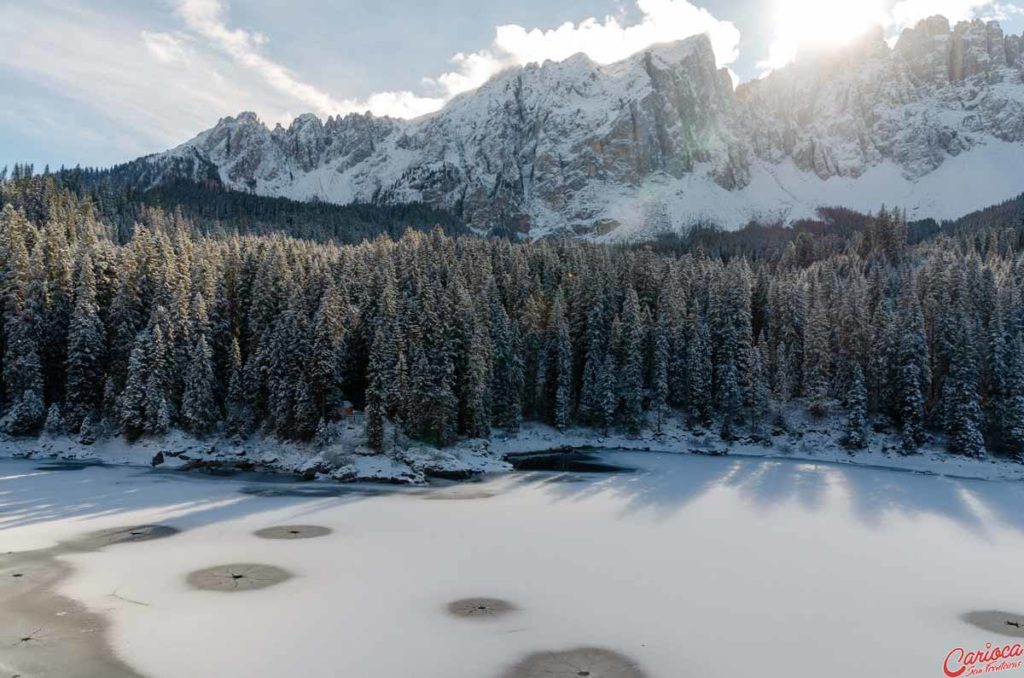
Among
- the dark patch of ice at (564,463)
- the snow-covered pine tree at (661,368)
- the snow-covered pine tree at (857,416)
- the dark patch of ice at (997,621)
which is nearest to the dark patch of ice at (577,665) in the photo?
the dark patch of ice at (997,621)

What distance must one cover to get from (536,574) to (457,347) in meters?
38.8

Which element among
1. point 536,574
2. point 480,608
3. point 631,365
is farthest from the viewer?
point 631,365

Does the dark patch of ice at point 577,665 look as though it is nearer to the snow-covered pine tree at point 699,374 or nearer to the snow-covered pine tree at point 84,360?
the snow-covered pine tree at point 699,374

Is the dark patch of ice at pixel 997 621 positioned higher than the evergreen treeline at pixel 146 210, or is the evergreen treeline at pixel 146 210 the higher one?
the evergreen treeline at pixel 146 210

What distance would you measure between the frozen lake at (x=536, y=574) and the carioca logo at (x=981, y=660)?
34cm

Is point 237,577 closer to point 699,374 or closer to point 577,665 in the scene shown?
point 577,665

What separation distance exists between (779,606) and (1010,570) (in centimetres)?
1389

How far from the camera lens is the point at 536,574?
26.5 meters

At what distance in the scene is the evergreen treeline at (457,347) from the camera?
58.3 meters

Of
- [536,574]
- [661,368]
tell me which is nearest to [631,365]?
[661,368]

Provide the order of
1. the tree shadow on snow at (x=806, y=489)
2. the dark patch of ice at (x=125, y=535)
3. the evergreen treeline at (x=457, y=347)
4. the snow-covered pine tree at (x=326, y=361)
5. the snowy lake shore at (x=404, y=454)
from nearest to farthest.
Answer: the dark patch of ice at (x=125, y=535) → the tree shadow on snow at (x=806, y=489) → the snowy lake shore at (x=404, y=454) → the snow-covered pine tree at (x=326, y=361) → the evergreen treeline at (x=457, y=347)

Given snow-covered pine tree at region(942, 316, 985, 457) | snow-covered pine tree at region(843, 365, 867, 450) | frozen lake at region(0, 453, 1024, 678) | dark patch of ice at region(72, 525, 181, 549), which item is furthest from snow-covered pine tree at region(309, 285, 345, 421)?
snow-covered pine tree at region(942, 316, 985, 457)

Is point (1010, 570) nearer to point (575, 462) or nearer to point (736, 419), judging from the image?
point (575, 462)

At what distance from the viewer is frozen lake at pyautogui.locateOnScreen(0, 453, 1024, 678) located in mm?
19344
